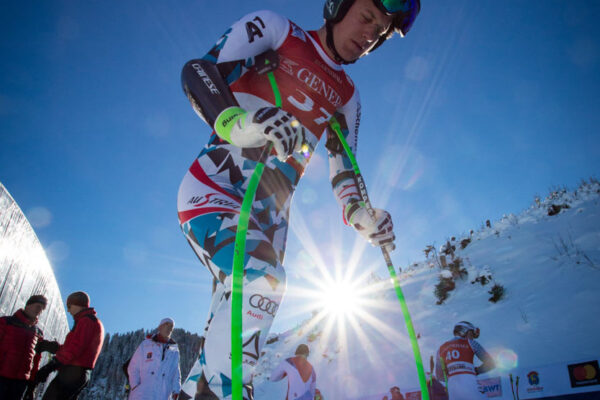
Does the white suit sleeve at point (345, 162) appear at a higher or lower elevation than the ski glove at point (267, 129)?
higher

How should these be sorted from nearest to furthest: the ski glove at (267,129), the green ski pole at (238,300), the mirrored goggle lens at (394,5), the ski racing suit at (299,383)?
the green ski pole at (238,300)
the ski glove at (267,129)
the mirrored goggle lens at (394,5)
the ski racing suit at (299,383)

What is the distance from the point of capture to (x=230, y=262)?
132cm

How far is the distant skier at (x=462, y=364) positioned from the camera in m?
5.93

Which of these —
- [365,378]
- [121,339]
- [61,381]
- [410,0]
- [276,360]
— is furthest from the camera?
[121,339]

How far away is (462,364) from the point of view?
613cm

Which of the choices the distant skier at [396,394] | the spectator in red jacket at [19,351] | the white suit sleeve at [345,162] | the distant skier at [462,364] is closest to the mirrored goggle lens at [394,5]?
the white suit sleeve at [345,162]

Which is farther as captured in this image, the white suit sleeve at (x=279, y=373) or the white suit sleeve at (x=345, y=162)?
the white suit sleeve at (x=279, y=373)

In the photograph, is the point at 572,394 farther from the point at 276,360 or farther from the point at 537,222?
the point at 276,360

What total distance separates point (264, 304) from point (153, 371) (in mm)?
5255

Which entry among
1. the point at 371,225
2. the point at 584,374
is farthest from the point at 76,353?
the point at 584,374

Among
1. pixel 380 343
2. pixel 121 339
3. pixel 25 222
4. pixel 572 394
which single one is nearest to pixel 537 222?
pixel 380 343

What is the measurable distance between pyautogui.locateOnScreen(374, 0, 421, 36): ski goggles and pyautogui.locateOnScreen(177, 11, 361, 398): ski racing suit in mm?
490

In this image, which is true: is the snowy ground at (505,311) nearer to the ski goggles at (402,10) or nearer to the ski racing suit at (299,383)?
the ski racing suit at (299,383)

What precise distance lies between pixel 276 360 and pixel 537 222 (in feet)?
49.6
